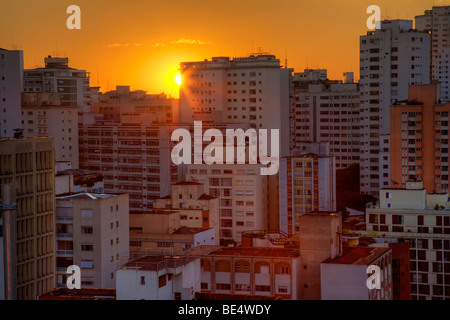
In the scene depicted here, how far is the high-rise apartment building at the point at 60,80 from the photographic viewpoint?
37.3m

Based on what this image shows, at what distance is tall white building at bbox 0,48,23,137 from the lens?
27.5 metres

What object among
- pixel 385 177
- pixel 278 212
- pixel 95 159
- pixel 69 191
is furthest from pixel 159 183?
pixel 69 191

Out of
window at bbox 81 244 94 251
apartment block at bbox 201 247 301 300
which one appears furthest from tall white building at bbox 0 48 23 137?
apartment block at bbox 201 247 301 300

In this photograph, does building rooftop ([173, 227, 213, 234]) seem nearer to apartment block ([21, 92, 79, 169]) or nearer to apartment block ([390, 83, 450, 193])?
apartment block ([390, 83, 450, 193])

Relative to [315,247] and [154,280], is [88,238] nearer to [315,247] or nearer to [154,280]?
[315,247]

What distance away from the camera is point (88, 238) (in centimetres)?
1445

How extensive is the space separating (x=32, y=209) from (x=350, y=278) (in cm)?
484

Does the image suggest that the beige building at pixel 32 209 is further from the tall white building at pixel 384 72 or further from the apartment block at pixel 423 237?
the tall white building at pixel 384 72

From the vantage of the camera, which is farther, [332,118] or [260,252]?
[332,118]

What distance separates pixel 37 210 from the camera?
14.0m

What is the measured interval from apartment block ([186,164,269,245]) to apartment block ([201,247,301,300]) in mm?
9629

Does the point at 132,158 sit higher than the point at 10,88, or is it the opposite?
the point at 10,88

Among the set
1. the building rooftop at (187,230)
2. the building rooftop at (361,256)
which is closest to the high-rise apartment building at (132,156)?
the building rooftop at (187,230)

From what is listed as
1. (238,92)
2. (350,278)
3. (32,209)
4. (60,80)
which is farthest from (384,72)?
(350,278)
